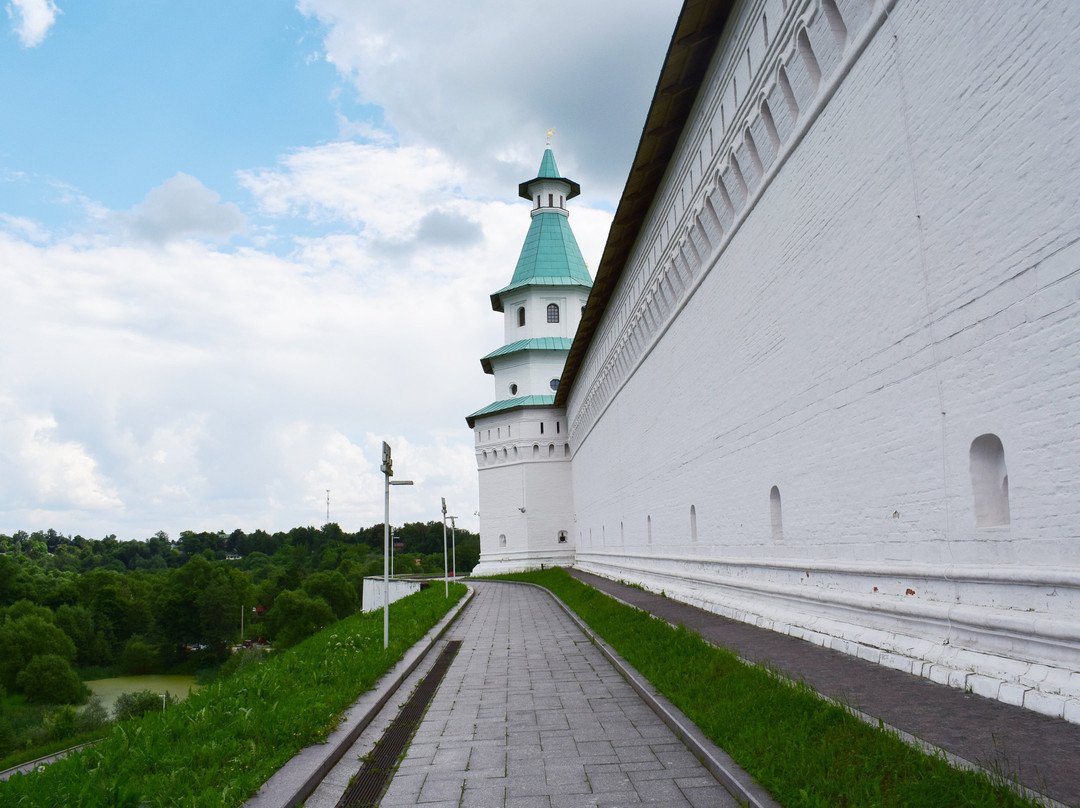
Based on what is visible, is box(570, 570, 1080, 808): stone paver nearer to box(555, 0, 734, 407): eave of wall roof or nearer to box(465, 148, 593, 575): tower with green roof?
box(555, 0, 734, 407): eave of wall roof

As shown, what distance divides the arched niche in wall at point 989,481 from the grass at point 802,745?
1748 millimetres

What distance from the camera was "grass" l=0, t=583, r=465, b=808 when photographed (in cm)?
396

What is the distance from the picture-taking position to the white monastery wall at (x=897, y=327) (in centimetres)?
473

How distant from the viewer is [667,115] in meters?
12.0

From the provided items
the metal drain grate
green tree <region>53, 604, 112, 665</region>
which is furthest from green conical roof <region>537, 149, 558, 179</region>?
green tree <region>53, 604, 112, 665</region>

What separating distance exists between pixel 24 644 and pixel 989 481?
58715mm

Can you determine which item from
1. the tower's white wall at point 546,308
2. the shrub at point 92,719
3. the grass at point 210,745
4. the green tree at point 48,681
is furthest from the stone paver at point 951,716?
the green tree at point 48,681

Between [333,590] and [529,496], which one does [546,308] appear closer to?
[529,496]

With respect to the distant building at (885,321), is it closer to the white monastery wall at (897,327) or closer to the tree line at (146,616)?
A: the white monastery wall at (897,327)

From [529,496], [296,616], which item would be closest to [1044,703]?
[529,496]

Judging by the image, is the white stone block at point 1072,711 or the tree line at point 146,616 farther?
the tree line at point 146,616

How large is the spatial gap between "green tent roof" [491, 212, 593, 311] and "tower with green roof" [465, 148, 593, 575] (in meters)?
0.05

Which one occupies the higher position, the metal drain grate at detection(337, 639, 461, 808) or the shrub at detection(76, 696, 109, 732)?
the metal drain grate at detection(337, 639, 461, 808)

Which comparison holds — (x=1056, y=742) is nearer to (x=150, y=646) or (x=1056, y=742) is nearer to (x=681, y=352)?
(x=681, y=352)
